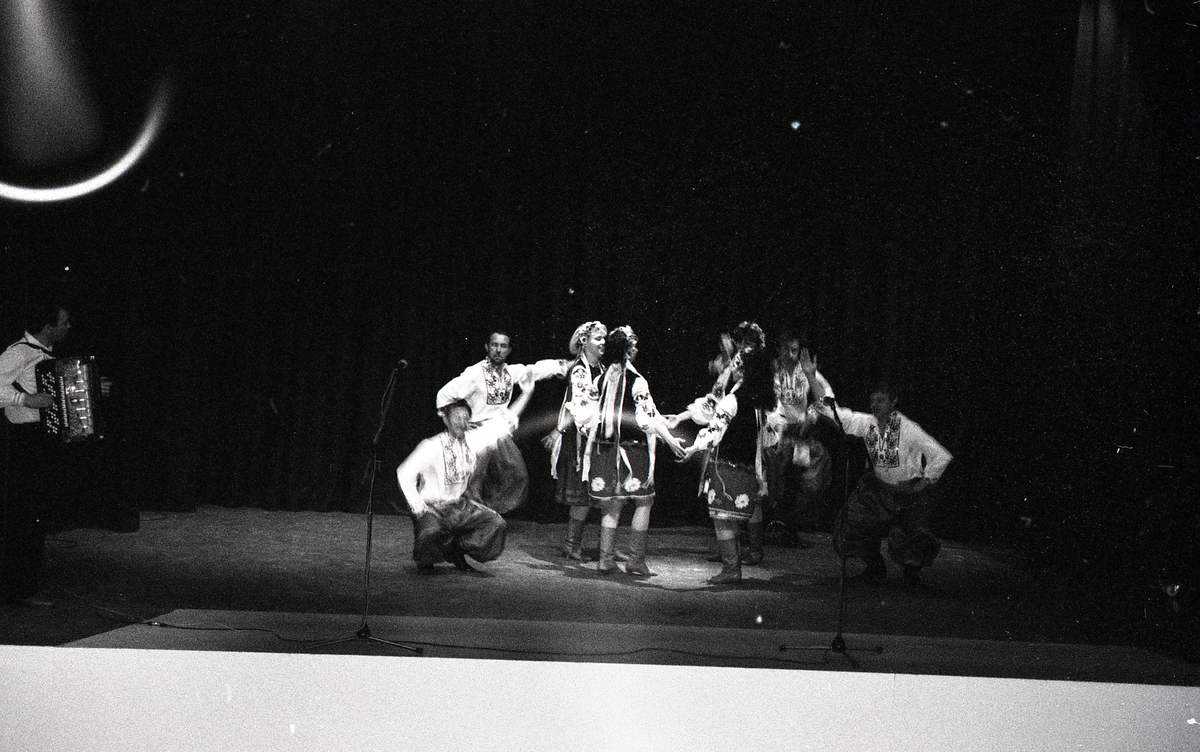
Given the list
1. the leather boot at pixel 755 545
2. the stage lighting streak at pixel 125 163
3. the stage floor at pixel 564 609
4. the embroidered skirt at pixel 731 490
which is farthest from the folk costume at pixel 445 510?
the stage lighting streak at pixel 125 163

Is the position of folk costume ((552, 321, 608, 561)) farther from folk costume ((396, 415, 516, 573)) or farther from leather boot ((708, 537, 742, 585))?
leather boot ((708, 537, 742, 585))

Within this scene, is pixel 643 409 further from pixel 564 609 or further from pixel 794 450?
pixel 794 450

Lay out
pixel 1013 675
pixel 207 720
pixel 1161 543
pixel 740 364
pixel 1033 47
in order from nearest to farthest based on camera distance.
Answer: pixel 207 720
pixel 1013 675
pixel 1161 543
pixel 740 364
pixel 1033 47

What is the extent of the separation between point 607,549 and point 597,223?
1.99 meters

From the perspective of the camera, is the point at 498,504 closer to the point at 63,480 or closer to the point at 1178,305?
the point at 63,480

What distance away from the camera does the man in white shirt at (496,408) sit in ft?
18.0

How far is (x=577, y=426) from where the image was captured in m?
5.05

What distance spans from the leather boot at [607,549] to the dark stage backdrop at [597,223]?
1.19 m

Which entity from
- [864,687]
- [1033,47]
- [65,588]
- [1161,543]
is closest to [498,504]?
[65,588]

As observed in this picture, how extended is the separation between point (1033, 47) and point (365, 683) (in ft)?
14.8

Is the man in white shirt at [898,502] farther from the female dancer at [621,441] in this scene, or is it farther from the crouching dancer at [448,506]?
the crouching dancer at [448,506]

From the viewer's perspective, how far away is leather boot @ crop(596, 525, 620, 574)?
196 inches

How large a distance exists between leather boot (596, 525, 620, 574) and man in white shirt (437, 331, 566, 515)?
74 centimetres

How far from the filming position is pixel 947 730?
337cm
